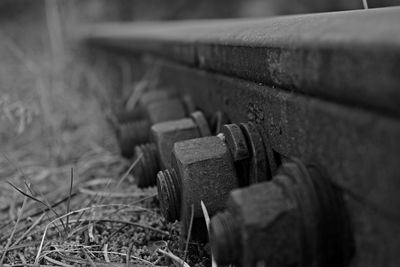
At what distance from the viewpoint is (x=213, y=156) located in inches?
42.6

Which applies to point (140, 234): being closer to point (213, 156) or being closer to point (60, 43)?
point (213, 156)

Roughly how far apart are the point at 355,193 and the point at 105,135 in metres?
2.01

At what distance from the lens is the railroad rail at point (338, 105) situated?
64 centimetres

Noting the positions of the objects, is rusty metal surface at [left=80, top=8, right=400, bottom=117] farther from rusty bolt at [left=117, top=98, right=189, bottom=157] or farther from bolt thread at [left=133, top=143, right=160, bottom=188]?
rusty bolt at [left=117, top=98, right=189, bottom=157]

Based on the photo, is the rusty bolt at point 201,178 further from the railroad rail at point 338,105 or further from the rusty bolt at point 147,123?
the rusty bolt at point 147,123

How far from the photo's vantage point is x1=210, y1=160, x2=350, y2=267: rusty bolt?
0.78m

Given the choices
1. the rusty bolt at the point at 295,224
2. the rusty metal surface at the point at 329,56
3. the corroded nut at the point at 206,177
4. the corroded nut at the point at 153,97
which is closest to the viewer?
the rusty metal surface at the point at 329,56

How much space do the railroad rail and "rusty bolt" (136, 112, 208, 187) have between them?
→ 0.24 metres

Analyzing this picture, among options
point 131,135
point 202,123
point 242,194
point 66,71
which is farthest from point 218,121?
point 66,71

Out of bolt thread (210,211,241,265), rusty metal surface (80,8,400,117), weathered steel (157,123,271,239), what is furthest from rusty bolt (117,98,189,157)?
bolt thread (210,211,241,265)

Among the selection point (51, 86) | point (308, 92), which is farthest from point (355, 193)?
point (51, 86)

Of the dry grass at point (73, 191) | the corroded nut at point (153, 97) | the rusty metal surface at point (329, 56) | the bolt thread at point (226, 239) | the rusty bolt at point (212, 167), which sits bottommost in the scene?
the dry grass at point (73, 191)

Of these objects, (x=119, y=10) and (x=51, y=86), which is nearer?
(x=51, y=86)

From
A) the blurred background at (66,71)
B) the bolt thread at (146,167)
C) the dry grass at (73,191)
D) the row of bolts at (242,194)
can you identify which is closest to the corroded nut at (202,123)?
the row of bolts at (242,194)
